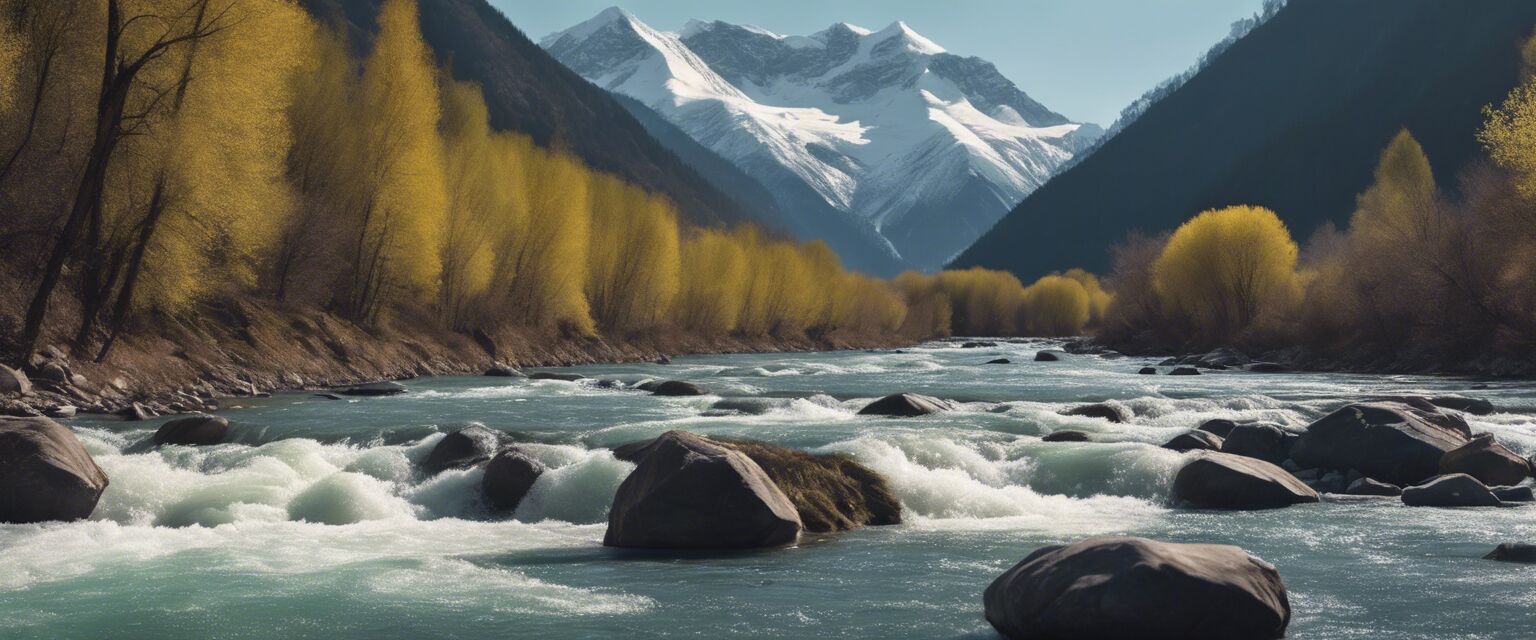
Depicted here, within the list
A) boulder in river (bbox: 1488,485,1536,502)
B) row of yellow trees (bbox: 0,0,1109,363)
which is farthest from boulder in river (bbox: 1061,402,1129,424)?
row of yellow trees (bbox: 0,0,1109,363)

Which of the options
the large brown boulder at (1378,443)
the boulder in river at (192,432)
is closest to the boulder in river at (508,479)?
the boulder in river at (192,432)

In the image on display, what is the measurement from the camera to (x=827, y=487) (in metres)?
16.2

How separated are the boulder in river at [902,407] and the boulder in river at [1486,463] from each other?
1186 cm

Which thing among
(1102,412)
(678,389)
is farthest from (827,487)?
(678,389)

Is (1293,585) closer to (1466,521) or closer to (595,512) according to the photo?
(1466,521)

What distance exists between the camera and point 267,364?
36.9m

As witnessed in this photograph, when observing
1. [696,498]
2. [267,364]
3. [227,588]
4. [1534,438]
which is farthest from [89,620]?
[267,364]

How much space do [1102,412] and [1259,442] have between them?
21.2 ft

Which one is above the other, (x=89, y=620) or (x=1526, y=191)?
(x=1526, y=191)

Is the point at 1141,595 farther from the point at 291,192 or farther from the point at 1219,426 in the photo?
the point at 291,192

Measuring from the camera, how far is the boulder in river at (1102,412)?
2812 cm

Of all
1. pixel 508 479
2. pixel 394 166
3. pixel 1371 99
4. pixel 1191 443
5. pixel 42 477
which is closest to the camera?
pixel 42 477

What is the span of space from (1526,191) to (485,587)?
3979cm

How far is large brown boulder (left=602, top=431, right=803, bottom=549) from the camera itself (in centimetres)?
1388
